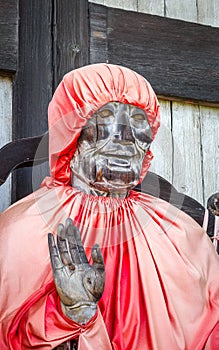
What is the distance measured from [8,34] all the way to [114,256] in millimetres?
729

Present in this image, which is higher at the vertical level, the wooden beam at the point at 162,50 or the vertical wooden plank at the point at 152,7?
the vertical wooden plank at the point at 152,7

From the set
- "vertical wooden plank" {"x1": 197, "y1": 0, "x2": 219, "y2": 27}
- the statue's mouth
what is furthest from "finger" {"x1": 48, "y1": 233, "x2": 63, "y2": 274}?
"vertical wooden plank" {"x1": 197, "y1": 0, "x2": 219, "y2": 27}

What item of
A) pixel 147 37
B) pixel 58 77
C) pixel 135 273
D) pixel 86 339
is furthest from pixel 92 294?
pixel 147 37

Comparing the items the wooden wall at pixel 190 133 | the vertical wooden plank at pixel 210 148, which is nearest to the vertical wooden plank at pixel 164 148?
the wooden wall at pixel 190 133

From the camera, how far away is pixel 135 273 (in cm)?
213

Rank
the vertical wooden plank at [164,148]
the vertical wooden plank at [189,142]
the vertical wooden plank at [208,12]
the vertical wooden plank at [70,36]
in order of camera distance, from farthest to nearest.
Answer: the vertical wooden plank at [208,12] < the vertical wooden plank at [189,142] < the vertical wooden plank at [70,36] < the vertical wooden plank at [164,148]

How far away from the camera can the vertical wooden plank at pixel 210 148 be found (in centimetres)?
281

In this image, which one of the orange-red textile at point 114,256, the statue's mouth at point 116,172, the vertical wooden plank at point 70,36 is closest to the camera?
the orange-red textile at point 114,256

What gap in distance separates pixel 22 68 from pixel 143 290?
30.3 inches

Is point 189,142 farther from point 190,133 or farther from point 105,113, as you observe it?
point 105,113

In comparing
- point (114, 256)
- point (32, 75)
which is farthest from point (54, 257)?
point (32, 75)

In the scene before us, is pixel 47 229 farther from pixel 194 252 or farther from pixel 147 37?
pixel 147 37

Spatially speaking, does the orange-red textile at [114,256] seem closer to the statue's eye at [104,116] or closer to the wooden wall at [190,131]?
the statue's eye at [104,116]

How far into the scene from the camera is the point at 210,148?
2.84m
